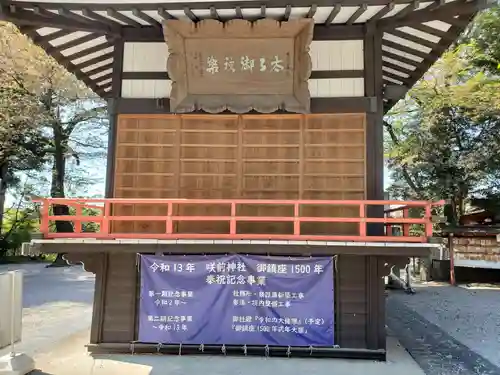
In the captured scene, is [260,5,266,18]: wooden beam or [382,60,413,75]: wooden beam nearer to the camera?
[260,5,266,18]: wooden beam

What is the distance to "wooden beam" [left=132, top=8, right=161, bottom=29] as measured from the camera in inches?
295

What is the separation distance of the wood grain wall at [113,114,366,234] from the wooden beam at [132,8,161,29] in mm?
1629

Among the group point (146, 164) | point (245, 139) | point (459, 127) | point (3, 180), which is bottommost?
point (146, 164)

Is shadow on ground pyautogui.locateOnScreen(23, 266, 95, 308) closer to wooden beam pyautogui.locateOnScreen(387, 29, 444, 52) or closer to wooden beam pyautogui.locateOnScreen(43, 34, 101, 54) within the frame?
wooden beam pyautogui.locateOnScreen(43, 34, 101, 54)

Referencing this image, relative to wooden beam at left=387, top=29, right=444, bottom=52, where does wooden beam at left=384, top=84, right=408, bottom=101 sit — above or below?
below

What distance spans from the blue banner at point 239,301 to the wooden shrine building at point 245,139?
23cm

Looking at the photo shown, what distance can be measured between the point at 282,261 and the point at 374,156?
2.45m

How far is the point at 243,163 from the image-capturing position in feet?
27.1

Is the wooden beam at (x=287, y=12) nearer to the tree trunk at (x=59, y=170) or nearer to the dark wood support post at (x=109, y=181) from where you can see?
the dark wood support post at (x=109, y=181)

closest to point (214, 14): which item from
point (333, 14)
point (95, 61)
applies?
point (333, 14)

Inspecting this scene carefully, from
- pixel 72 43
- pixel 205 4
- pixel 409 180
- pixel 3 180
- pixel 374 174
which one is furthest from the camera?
pixel 3 180

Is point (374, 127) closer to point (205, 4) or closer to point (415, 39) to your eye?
point (415, 39)

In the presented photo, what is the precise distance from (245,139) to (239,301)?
2.85 m

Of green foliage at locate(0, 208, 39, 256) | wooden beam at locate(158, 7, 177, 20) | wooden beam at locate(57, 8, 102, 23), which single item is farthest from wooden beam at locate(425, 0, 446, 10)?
green foliage at locate(0, 208, 39, 256)
